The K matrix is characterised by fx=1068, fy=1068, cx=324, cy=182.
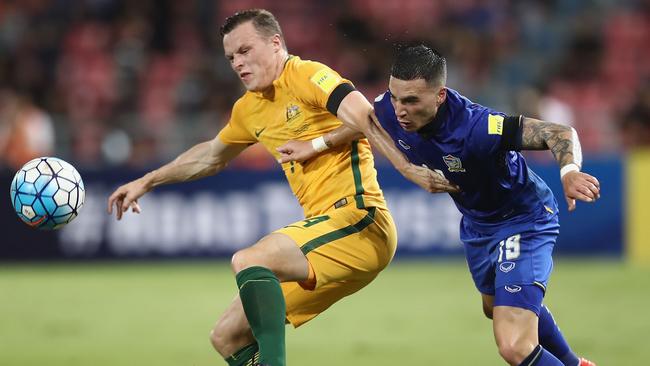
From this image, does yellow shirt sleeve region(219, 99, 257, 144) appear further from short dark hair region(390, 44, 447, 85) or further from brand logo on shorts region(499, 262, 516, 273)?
brand logo on shorts region(499, 262, 516, 273)

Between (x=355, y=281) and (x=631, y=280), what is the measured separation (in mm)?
7162

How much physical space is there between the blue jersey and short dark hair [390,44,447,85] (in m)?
0.24

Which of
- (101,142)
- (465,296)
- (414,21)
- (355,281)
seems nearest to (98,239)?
(101,142)

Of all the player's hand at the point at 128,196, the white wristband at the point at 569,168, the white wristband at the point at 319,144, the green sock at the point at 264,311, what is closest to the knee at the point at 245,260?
the green sock at the point at 264,311

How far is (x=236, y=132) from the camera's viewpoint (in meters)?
6.71

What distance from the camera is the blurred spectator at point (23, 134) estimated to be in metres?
15.1

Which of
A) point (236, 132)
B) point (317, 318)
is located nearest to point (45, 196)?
point (236, 132)

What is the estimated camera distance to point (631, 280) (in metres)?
12.4

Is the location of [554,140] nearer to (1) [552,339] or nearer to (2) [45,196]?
(1) [552,339]

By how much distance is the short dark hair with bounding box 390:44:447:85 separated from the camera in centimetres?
565

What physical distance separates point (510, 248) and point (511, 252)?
26 millimetres

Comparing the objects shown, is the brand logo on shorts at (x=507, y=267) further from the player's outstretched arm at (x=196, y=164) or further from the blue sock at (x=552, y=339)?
the player's outstretched arm at (x=196, y=164)

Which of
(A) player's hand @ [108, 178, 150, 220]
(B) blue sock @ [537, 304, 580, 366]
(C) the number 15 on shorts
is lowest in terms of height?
(B) blue sock @ [537, 304, 580, 366]

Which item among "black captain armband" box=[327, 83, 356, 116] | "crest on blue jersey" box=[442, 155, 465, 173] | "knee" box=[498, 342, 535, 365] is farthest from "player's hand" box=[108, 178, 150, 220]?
"knee" box=[498, 342, 535, 365]
